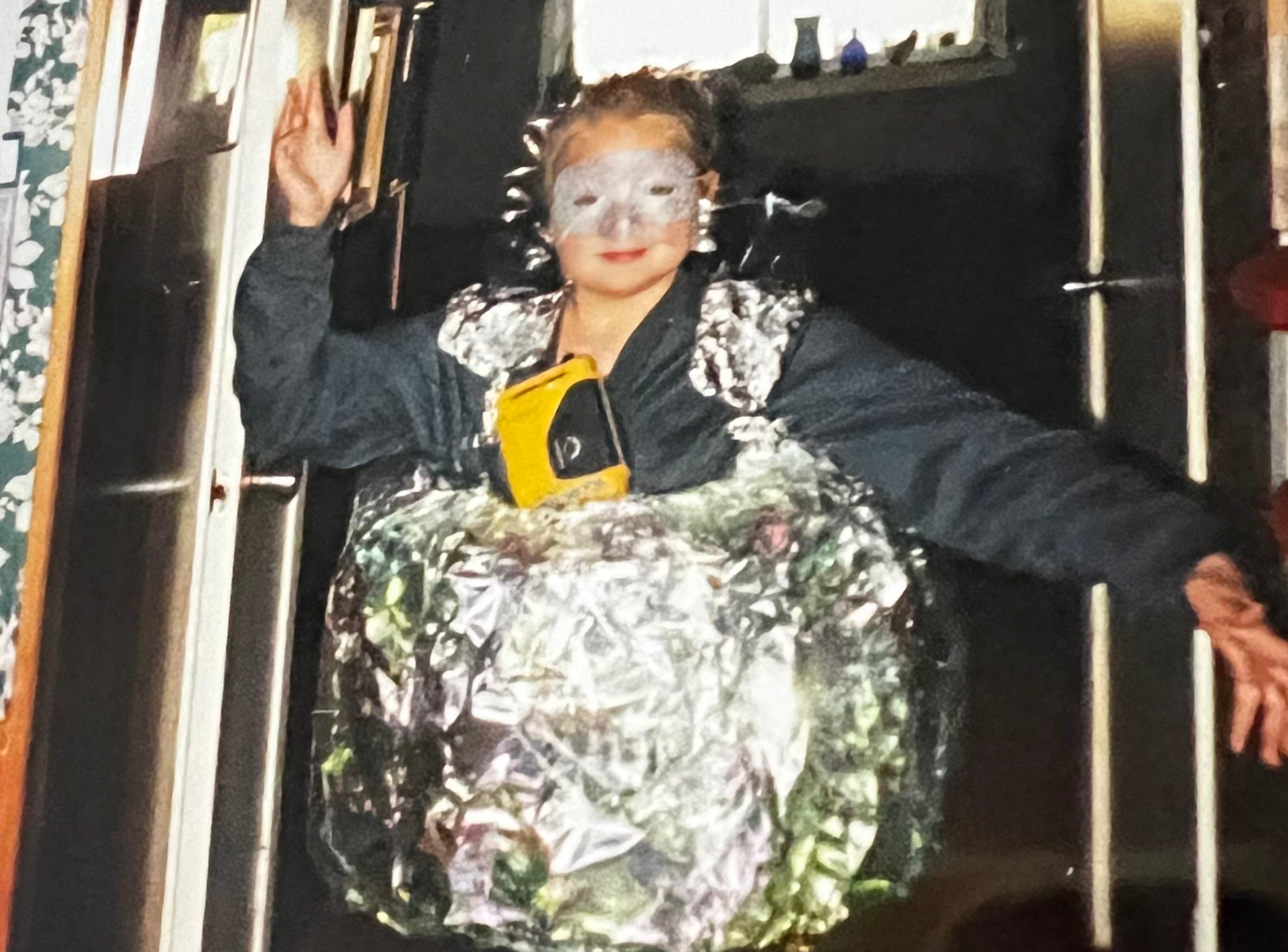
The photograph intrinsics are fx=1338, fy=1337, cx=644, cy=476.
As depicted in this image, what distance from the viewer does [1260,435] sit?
965 mm

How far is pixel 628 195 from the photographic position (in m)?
1.15

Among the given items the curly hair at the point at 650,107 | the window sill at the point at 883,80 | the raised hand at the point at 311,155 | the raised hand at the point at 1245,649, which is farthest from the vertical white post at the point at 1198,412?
the raised hand at the point at 311,155

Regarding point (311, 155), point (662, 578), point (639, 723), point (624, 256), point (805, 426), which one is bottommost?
point (639, 723)

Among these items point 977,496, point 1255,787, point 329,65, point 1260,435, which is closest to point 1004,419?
point 977,496

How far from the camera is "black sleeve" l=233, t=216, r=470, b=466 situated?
46.1 inches

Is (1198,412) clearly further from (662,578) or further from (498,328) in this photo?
(498,328)

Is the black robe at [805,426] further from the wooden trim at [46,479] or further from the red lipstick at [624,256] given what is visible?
the wooden trim at [46,479]

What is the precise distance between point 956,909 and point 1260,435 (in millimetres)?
406

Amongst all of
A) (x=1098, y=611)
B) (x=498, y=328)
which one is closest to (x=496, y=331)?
(x=498, y=328)

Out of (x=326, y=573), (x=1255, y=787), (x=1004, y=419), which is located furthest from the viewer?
(x=326, y=573)

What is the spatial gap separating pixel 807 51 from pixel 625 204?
20 centimetres

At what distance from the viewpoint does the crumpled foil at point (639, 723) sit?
1.00 meters

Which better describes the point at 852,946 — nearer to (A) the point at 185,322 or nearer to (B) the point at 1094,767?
(B) the point at 1094,767

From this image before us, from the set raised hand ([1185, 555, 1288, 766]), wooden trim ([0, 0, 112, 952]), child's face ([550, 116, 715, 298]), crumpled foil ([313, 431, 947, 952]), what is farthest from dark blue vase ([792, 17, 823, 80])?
wooden trim ([0, 0, 112, 952])
